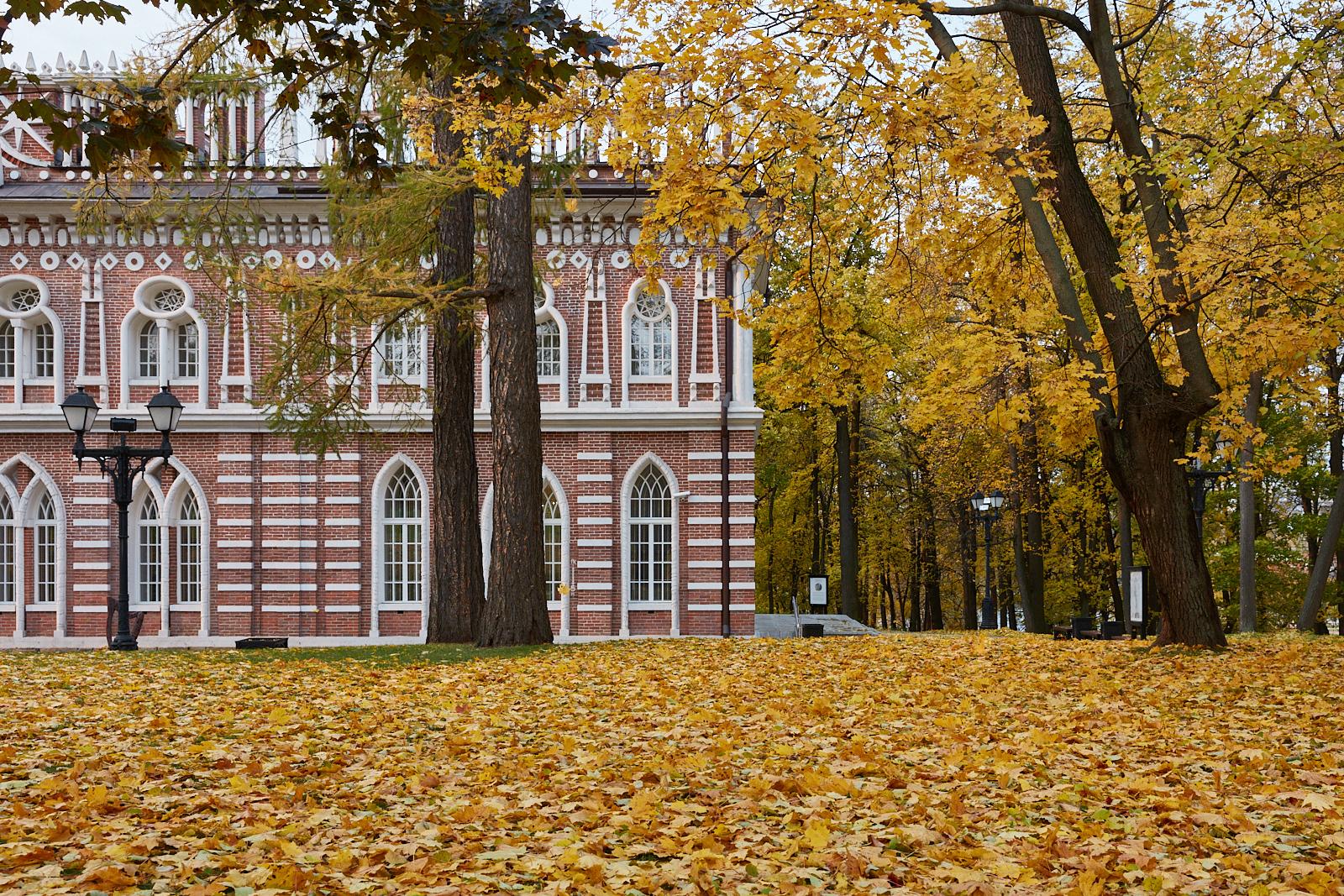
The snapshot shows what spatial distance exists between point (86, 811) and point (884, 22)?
26.3 feet

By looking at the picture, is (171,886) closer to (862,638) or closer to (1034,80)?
(1034,80)

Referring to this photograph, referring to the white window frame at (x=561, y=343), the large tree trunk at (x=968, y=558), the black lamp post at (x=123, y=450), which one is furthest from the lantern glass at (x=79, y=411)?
the large tree trunk at (x=968, y=558)

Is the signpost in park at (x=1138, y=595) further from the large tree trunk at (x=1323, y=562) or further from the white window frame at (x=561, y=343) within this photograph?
the white window frame at (x=561, y=343)

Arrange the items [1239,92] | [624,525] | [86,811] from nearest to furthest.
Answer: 1. [86,811]
2. [1239,92]
3. [624,525]

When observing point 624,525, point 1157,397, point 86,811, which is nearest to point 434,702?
point 86,811

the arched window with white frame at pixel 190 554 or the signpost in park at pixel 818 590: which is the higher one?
the arched window with white frame at pixel 190 554

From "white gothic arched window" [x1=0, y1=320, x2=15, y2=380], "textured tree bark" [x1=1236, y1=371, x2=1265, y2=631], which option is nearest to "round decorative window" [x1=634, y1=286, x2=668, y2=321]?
"textured tree bark" [x1=1236, y1=371, x2=1265, y2=631]

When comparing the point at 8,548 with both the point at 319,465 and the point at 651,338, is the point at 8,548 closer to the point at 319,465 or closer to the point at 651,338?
the point at 319,465

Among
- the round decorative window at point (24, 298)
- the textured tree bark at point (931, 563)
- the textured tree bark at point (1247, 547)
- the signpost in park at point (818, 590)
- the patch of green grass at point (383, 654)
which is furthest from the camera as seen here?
the textured tree bark at point (931, 563)

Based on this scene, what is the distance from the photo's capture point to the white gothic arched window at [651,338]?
2994 centimetres

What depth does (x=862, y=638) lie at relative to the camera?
20.9 m

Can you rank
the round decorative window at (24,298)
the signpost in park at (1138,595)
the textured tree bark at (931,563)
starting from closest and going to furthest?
the signpost in park at (1138,595) < the round decorative window at (24,298) < the textured tree bark at (931,563)

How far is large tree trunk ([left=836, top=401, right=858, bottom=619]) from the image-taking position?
38219 millimetres

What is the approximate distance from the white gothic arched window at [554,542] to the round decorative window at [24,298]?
12.1 meters
